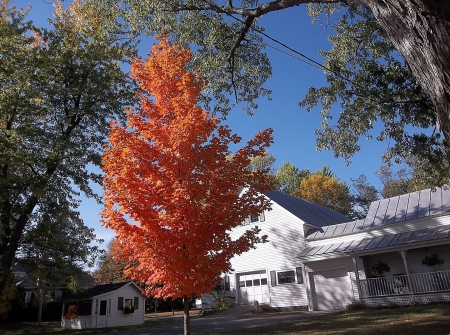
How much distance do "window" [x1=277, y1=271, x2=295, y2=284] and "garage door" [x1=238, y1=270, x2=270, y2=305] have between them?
1104 millimetres

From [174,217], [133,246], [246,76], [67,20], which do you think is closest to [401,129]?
[246,76]

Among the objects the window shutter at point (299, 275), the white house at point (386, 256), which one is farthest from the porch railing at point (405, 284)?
the window shutter at point (299, 275)

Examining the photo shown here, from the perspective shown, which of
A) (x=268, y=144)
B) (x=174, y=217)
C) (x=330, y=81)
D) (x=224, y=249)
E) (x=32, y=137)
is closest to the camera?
(x=174, y=217)

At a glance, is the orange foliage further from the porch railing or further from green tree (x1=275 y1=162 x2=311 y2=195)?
green tree (x1=275 y1=162 x2=311 y2=195)

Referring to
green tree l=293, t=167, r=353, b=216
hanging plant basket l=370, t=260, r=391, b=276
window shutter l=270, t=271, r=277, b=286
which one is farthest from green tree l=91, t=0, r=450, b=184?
green tree l=293, t=167, r=353, b=216

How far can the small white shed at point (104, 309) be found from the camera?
971 inches

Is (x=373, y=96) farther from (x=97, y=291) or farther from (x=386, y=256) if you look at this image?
(x=97, y=291)

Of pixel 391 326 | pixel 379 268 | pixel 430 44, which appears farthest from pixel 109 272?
pixel 430 44

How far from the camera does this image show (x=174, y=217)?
829cm

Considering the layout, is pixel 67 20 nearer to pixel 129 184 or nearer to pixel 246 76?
pixel 246 76

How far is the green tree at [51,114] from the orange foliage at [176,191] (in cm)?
702

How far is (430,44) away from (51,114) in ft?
54.1

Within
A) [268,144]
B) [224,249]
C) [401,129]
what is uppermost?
[401,129]

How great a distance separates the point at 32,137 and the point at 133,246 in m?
9.33
